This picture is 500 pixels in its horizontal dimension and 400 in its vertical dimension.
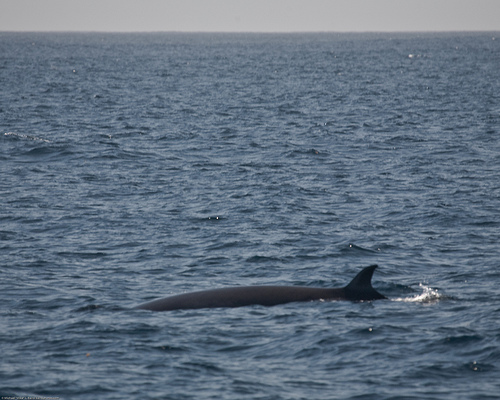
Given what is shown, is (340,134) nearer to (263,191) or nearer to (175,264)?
(263,191)

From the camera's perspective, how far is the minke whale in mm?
Result: 16109

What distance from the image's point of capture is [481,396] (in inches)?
472

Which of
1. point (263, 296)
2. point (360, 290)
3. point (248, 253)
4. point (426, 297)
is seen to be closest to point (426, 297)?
point (426, 297)

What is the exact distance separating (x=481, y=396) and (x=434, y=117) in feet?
127

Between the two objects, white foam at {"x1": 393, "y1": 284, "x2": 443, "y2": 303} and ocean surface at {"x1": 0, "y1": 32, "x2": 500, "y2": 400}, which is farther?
white foam at {"x1": 393, "y1": 284, "x2": 443, "y2": 303}

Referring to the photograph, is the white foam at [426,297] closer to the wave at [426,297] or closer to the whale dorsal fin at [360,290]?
the wave at [426,297]

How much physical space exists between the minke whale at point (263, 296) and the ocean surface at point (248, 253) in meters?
0.37

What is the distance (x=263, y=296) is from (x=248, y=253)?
13.8ft

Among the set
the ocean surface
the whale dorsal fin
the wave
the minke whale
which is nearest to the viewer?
the ocean surface

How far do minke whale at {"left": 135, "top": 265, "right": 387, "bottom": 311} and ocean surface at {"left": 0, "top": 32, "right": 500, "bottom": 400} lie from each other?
37cm

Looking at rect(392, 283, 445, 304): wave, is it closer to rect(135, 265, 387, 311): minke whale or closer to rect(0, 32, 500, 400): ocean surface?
rect(0, 32, 500, 400): ocean surface

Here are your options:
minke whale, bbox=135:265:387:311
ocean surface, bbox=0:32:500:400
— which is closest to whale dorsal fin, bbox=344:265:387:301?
minke whale, bbox=135:265:387:311

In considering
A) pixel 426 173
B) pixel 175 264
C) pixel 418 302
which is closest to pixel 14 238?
pixel 175 264

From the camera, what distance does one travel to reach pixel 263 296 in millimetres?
16312
